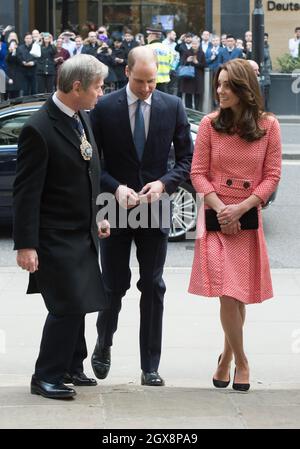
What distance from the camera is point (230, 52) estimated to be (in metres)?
24.0

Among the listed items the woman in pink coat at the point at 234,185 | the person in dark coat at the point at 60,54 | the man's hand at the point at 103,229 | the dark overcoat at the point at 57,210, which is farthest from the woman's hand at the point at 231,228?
the person in dark coat at the point at 60,54

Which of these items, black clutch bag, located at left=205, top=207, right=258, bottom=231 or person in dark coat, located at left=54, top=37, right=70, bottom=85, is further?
person in dark coat, located at left=54, top=37, right=70, bottom=85

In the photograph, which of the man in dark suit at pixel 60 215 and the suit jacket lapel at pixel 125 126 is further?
the suit jacket lapel at pixel 125 126

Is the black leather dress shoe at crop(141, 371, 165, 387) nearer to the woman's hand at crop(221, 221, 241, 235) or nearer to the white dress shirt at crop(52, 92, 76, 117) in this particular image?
the woman's hand at crop(221, 221, 241, 235)

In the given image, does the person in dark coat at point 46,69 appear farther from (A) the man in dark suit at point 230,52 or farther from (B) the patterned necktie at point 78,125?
(B) the patterned necktie at point 78,125

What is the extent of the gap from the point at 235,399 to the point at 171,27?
27.5 m

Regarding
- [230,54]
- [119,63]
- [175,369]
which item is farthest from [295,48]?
[175,369]

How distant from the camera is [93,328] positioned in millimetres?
7820

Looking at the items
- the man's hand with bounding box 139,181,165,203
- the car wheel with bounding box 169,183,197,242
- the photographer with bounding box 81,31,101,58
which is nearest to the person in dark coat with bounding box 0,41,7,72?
the photographer with bounding box 81,31,101,58

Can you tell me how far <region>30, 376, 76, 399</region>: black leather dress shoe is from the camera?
547 cm

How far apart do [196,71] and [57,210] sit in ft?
62.1

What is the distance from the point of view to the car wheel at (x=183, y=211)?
11.6 m

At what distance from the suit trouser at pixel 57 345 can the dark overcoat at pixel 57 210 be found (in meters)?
0.08

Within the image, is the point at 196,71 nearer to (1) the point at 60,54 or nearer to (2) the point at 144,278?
(1) the point at 60,54
